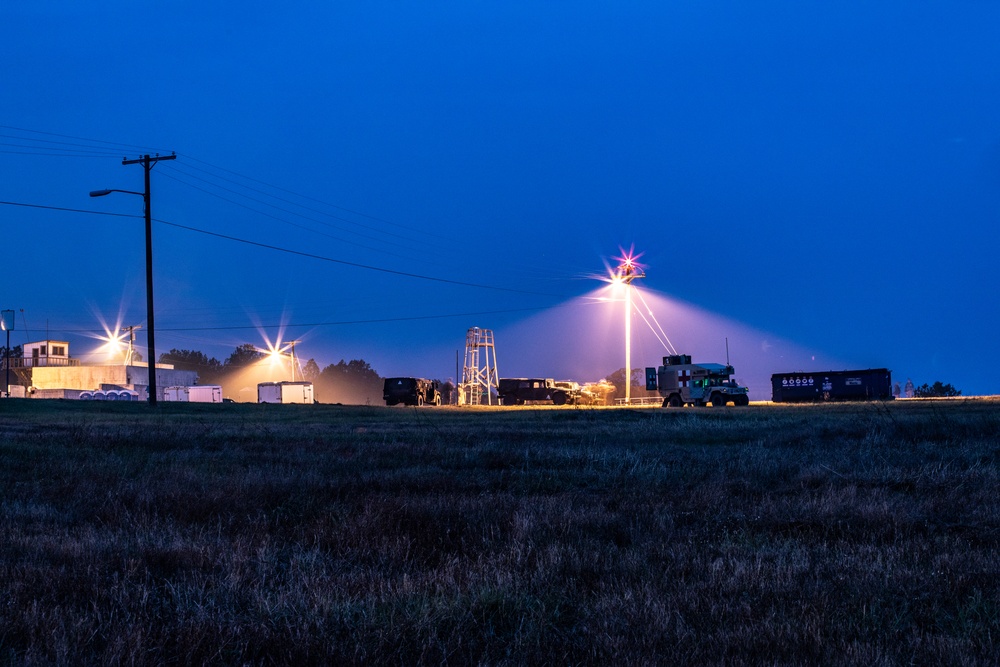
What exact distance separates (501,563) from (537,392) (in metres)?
71.2

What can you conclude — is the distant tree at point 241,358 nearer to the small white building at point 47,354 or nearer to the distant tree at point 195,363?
the distant tree at point 195,363

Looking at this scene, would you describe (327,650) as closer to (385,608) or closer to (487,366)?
(385,608)

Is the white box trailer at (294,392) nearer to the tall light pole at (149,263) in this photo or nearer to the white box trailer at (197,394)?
the white box trailer at (197,394)

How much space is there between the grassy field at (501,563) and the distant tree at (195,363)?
605ft

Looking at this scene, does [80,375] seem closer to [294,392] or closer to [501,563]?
[294,392]

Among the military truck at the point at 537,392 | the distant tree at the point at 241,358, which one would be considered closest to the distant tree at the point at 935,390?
the military truck at the point at 537,392

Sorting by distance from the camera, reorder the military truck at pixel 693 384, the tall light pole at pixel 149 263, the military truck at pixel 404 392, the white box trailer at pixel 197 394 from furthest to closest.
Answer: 1. the white box trailer at pixel 197 394
2. the military truck at pixel 404 392
3. the military truck at pixel 693 384
4. the tall light pole at pixel 149 263

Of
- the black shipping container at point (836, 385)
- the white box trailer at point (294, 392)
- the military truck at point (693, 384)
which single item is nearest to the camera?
the military truck at point (693, 384)

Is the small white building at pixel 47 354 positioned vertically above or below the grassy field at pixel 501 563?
above

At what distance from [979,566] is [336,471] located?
8022mm

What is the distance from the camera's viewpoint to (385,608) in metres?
4.75

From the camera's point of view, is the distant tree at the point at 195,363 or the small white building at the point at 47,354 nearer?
the small white building at the point at 47,354

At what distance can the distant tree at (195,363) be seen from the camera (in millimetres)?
185625

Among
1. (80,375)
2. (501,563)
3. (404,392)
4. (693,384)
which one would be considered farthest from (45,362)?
(501,563)
